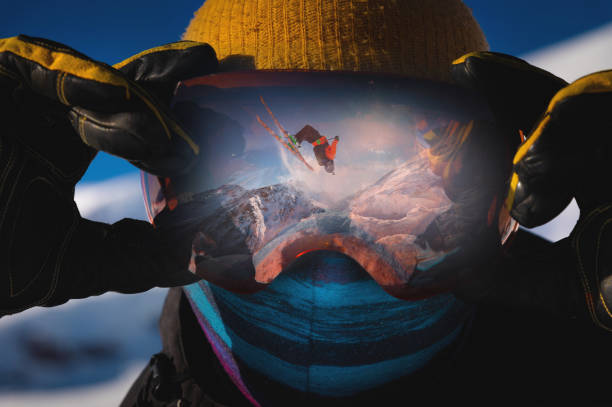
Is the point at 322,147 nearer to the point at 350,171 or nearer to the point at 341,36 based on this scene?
the point at 350,171

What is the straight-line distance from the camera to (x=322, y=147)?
2.41 ft

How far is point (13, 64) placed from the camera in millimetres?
604

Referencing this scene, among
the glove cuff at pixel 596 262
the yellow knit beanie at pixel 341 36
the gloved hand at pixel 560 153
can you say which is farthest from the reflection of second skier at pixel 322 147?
the glove cuff at pixel 596 262

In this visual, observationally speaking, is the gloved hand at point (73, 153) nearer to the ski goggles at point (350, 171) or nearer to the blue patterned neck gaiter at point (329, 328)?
the ski goggles at point (350, 171)

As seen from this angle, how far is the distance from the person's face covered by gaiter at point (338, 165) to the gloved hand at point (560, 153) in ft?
0.27

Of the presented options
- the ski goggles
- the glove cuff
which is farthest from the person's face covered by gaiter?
the glove cuff

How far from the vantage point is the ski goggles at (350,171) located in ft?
2.40

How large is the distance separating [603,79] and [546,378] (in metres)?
0.86

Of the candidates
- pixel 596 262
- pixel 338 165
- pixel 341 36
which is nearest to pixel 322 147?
pixel 338 165

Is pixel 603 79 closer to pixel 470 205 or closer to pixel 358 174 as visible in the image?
pixel 470 205

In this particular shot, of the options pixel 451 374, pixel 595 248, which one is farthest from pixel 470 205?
pixel 451 374

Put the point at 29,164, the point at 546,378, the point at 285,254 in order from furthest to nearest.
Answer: the point at 546,378, the point at 285,254, the point at 29,164

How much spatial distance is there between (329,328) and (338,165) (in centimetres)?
39

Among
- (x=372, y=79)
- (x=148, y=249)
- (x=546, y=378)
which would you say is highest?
(x=372, y=79)
